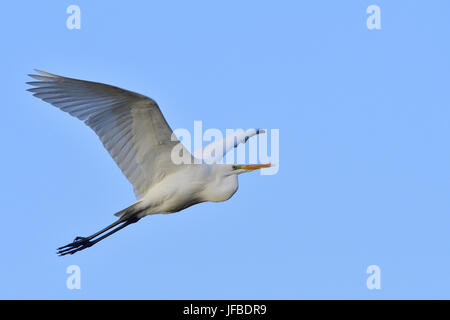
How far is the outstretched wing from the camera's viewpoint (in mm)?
8648

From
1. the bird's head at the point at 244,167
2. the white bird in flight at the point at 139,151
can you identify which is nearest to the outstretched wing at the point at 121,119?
the white bird in flight at the point at 139,151

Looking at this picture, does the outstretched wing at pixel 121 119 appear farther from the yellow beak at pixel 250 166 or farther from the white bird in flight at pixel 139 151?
the yellow beak at pixel 250 166

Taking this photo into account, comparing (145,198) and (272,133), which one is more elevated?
(272,133)

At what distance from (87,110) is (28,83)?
2.14 ft

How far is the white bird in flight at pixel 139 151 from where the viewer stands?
870 cm

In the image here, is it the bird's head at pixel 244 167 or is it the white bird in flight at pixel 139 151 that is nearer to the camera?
the white bird in flight at pixel 139 151

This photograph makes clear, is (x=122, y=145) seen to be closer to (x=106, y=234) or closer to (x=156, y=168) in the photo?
(x=156, y=168)

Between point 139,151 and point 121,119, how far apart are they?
467 mm

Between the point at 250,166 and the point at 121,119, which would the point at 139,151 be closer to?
the point at 121,119

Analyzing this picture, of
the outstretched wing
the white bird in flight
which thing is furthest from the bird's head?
the outstretched wing

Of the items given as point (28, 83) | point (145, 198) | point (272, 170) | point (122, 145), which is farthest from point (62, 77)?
point (272, 170)

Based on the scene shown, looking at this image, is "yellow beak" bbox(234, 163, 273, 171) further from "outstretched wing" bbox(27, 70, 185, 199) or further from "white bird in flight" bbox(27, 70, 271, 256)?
"outstretched wing" bbox(27, 70, 185, 199)

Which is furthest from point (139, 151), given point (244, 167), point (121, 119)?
point (244, 167)

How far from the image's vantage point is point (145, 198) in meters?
9.38
